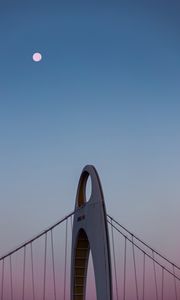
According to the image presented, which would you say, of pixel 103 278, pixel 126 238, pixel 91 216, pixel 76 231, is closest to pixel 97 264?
pixel 103 278

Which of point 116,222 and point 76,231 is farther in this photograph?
point 116,222

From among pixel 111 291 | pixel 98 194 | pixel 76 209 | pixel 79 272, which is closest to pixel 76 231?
pixel 76 209

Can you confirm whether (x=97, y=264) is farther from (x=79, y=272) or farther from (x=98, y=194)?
(x=79, y=272)

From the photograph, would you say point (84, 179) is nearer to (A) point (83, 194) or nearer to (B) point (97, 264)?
(A) point (83, 194)

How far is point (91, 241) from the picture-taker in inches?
1156

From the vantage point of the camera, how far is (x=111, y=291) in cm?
2616

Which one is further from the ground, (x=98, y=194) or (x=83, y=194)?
(x=83, y=194)

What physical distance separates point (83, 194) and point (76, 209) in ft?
5.27

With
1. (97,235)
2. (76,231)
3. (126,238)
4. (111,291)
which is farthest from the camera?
(126,238)

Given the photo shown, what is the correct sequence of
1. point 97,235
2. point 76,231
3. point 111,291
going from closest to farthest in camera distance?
1. point 111,291
2. point 97,235
3. point 76,231

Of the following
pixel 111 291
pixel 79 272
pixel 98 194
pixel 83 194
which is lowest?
pixel 111 291

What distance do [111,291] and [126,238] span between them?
11738 millimetres

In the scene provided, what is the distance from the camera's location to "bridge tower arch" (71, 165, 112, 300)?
26.9 metres

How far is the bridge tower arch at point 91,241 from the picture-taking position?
26859 mm
